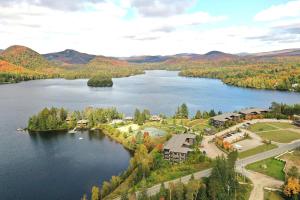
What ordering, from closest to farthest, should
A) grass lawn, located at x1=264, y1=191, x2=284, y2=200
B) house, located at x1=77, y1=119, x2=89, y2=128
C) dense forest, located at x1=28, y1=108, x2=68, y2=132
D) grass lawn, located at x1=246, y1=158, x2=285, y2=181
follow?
grass lawn, located at x1=264, y1=191, x2=284, y2=200 < grass lawn, located at x1=246, y1=158, x2=285, y2=181 < dense forest, located at x1=28, y1=108, x2=68, y2=132 < house, located at x1=77, y1=119, x2=89, y2=128

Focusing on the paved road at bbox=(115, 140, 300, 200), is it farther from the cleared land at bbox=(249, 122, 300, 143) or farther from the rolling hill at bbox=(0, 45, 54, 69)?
the rolling hill at bbox=(0, 45, 54, 69)

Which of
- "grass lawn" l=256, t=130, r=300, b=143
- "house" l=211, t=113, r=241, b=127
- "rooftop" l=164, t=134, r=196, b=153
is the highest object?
"house" l=211, t=113, r=241, b=127

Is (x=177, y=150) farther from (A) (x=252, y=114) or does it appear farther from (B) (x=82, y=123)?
(B) (x=82, y=123)

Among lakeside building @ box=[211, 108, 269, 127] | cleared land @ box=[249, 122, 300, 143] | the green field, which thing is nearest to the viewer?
cleared land @ box=[249, 122, 300, 143]

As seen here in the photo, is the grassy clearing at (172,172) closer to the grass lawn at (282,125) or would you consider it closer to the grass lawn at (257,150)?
the grass lawn at (257,150)

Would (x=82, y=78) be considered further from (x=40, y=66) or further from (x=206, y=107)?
(x=206, y=107)

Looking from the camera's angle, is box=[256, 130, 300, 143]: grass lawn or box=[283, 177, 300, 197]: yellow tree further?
box=[256, 130, 300, 143]: grass lawn

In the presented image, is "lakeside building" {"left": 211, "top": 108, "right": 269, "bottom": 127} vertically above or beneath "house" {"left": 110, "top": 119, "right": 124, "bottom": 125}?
above

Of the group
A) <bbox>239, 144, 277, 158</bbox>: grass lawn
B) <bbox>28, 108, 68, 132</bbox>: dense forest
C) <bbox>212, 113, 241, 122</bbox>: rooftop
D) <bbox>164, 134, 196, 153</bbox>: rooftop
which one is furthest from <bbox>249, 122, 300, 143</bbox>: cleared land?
<bbox>28, 108, 68, 132</bbox>: dense forest
